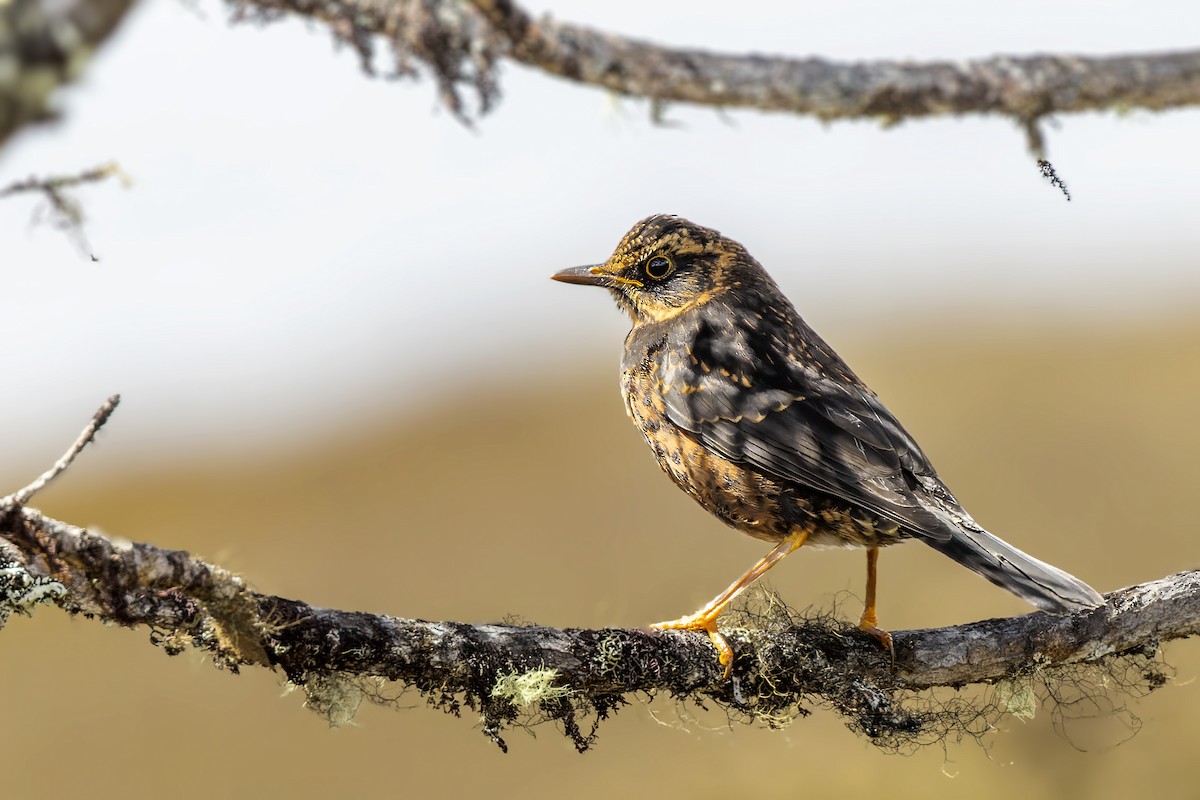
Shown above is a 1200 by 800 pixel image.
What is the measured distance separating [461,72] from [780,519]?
243 cm

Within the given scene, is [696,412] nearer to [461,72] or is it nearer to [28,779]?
[461,72]

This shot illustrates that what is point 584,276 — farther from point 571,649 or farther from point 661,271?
point 571,649

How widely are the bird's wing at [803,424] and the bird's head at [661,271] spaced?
33 cm

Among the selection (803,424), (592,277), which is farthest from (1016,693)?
(592,277)

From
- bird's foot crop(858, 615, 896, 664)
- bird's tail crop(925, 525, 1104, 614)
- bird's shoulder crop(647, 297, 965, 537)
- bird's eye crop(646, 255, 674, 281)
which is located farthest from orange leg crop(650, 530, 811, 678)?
bird's eye crop(646, 255, 674, 281)

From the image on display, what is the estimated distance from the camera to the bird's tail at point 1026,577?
420cm

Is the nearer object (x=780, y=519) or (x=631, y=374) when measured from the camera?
(x=780, y=519)

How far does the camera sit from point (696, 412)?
16.9 ft

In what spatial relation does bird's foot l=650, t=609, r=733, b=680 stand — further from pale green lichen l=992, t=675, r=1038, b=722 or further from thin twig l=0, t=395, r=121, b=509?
thin twig l=0, t=395, r=121, b=509

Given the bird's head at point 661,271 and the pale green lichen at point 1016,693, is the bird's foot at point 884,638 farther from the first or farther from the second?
the bird's head at point 661,271

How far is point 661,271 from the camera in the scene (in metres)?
5.68

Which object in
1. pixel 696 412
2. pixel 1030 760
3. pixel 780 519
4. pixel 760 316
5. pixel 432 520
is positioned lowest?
pixel 1030 760

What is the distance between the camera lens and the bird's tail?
13.8ft

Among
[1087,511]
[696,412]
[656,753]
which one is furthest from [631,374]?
[1087,511]
